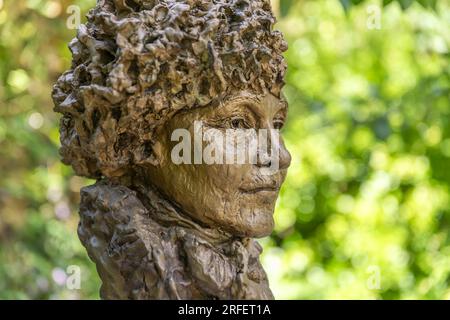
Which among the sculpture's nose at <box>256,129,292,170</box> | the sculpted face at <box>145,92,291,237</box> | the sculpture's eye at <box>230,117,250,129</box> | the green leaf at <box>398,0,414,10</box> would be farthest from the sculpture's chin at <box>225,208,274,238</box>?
the green leaf at <box>398,0,414,10</box>

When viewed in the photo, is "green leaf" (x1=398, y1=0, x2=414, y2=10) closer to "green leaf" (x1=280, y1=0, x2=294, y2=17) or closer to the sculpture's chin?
"green leaf" (x1=280, y1=0, x2=294, y2=17)

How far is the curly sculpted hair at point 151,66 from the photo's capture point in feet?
6.89

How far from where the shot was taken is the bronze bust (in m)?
2.13

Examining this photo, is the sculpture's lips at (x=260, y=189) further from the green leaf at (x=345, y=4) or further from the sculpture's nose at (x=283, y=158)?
the green leaf at (x=345, y=4)


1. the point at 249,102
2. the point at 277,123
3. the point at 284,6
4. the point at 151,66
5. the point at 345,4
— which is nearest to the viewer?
the point at 151,66

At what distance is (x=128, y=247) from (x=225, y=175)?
13.4 inches

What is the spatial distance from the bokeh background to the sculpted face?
1697 mm

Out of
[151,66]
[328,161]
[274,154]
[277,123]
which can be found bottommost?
[274,154]

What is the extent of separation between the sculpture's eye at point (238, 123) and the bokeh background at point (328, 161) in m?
1.72

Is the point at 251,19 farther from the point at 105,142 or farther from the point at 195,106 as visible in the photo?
the point at 105,142

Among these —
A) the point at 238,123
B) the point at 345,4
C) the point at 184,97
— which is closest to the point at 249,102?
the point at 238,123

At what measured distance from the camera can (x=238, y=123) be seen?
2.24 meters

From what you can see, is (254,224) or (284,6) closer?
(254,224)

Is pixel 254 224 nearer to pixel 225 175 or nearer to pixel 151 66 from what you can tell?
pixel 225 175
